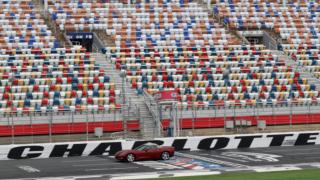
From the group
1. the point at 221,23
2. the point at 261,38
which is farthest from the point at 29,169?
the point at 261,38

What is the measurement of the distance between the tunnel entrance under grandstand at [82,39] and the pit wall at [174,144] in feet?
65.7

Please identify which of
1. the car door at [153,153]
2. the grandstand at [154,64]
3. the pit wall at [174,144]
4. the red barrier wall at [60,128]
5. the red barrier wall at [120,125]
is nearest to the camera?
the car door at [153,153]

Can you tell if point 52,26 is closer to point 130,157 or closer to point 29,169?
point 130,157

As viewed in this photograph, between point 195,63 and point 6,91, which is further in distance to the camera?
point 195,63

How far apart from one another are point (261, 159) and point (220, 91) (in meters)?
16.1

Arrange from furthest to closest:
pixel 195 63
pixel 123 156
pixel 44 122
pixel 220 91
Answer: pixel 195 63, pixel 220 91, pixel 44 122, pixel 123 156

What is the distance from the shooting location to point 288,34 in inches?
2525

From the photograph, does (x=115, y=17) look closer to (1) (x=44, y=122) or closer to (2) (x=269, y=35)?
(2) (x=269, y=35)

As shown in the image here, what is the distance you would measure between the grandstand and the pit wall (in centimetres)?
305

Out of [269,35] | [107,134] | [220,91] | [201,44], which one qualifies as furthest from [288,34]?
[107,134]

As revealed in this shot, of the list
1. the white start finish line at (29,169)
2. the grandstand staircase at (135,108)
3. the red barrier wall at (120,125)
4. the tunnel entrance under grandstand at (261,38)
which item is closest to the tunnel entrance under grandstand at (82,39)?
the grandstand staircase at (135,108)

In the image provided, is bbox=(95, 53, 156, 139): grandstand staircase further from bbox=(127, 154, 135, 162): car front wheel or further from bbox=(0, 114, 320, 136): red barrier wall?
bbox=(127, 154, 135, 162): car front wheel

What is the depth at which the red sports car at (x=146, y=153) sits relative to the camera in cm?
3678

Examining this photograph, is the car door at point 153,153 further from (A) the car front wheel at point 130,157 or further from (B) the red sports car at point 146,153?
(A) the car front wheel at point 130,157
